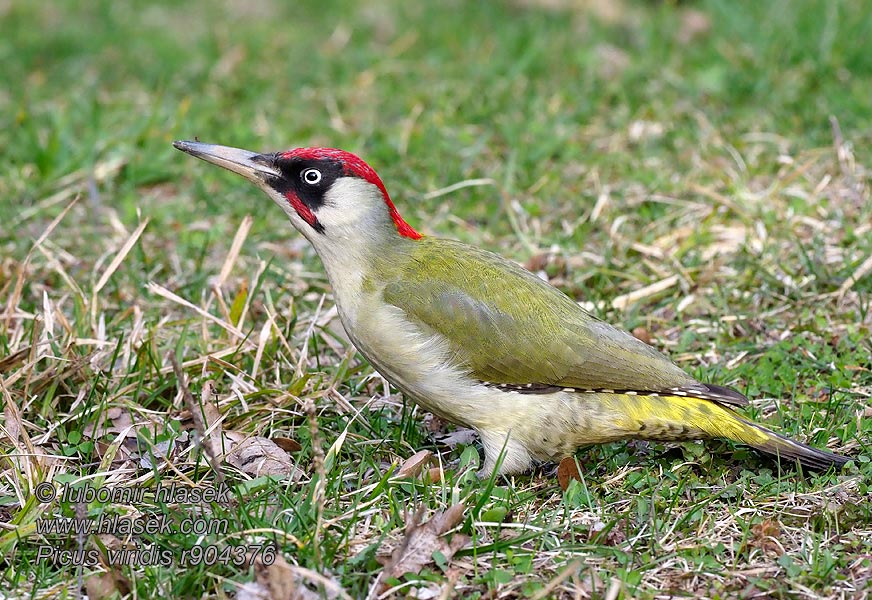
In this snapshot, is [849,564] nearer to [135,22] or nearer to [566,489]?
[566,489]

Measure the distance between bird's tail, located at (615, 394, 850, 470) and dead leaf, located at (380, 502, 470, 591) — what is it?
679 mm

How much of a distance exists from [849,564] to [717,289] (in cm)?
185

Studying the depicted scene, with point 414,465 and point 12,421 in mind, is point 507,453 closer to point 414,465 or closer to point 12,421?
point 414,465

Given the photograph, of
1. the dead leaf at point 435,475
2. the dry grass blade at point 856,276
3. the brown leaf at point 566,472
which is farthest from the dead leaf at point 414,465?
the dry grass blade at point 856,276

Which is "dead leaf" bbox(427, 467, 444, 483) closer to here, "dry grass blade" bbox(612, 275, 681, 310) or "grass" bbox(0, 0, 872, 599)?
"grass" bbox(0, 0, 872, 599)

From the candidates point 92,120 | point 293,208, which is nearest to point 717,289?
point 293,208

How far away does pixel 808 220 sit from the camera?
196 inches

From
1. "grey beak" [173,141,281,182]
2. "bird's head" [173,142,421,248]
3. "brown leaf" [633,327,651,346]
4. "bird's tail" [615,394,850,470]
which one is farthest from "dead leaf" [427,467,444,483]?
"brown leaf" [633,327,651,346]

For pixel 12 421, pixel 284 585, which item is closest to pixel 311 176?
pixel 12 421

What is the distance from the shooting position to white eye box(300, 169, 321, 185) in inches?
144

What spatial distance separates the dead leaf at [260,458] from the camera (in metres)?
3.46

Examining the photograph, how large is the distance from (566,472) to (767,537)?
0.66 m

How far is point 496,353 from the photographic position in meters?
3.52

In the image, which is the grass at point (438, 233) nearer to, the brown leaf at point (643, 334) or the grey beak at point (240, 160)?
the brown leaf at point (643, 334)
